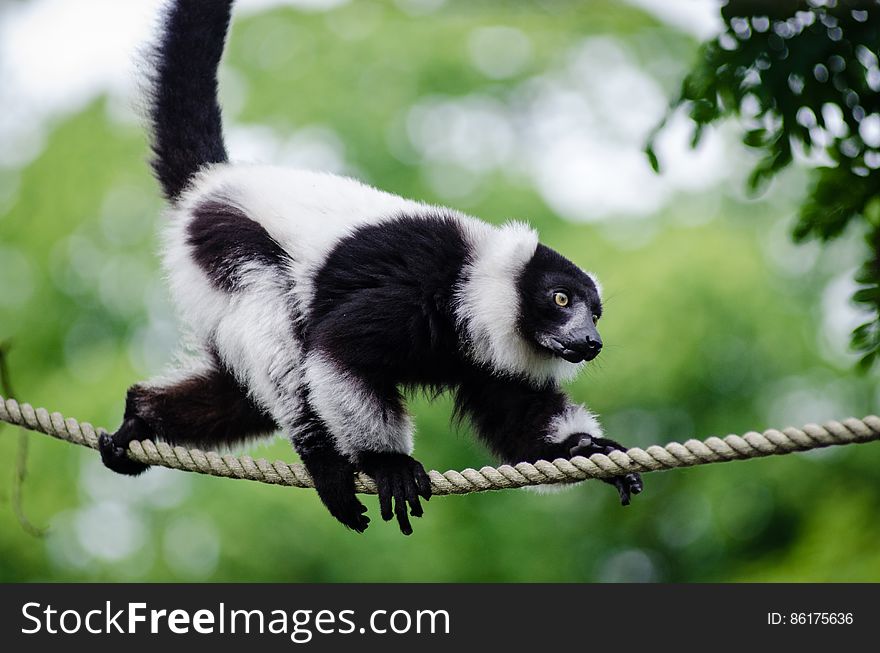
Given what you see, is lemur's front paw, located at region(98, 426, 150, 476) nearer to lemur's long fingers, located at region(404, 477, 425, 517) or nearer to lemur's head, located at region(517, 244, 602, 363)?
lemur's long fingers, located at region(404, 477, 425, 517)

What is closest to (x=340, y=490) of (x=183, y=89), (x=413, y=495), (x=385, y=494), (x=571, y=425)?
(x=385, y=494)

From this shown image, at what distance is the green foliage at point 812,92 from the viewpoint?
382 centimetres

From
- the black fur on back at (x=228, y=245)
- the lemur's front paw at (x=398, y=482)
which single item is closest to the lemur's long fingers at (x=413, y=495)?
the lemur's front paw at (x=398, y=482)

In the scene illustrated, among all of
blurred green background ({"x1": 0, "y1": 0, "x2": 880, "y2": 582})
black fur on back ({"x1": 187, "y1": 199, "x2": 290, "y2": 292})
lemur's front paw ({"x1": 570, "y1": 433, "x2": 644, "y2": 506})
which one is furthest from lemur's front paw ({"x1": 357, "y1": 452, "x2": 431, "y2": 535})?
blurred green background ({"x1": 0, "y1": 0, "x2": 880, "y2": 582})

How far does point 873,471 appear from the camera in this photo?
1147 cm

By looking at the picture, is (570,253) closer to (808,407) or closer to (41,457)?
(808,407)

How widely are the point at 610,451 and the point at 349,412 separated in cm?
108

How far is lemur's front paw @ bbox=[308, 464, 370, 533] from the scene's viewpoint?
4.21 meters

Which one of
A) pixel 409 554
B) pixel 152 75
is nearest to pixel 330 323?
pixel 152 75

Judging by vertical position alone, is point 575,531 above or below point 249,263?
above

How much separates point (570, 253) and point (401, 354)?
8506 millimetres

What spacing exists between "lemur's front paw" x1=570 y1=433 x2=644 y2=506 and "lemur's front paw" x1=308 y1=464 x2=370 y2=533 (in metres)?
0.93
